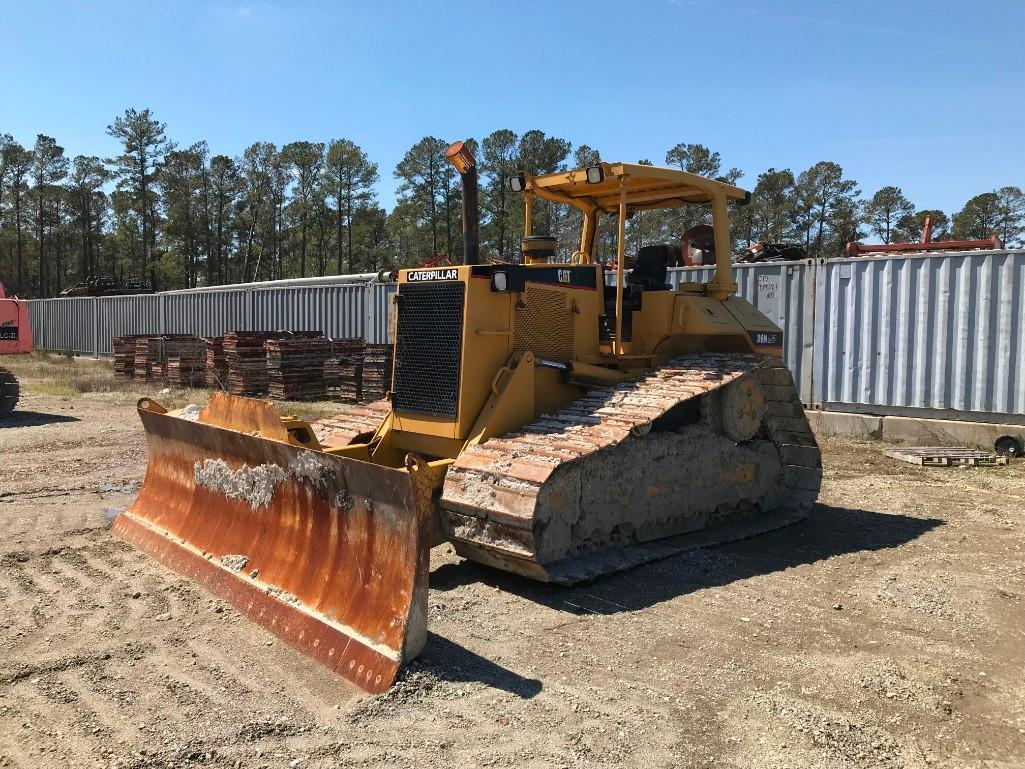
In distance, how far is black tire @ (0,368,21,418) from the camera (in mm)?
13992

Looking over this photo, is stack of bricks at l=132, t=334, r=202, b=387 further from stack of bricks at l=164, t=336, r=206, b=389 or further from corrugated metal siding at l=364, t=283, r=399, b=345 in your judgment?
corrugated metal siding at l=364, t=283, r=399, b=345

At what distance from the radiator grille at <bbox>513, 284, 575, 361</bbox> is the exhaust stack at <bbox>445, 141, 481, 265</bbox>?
1.63ft

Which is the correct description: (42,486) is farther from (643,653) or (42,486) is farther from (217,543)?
(643,653)

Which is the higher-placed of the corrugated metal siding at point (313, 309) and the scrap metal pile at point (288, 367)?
the corrugated metal siding at point (313, 309)

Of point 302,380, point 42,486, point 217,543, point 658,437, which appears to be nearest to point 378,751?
point 217,543

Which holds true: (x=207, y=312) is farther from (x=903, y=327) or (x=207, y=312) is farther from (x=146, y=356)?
(x=903, y=327)

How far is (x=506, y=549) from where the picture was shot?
15.2 feet

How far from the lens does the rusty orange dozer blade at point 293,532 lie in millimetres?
3906

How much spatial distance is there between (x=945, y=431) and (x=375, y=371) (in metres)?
10.2

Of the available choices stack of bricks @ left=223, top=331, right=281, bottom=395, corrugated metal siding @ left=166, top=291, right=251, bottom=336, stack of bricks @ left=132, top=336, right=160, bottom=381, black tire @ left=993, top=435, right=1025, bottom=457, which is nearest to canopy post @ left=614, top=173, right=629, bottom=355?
black tire @ left=993, top=435, right=1025, bottom=457

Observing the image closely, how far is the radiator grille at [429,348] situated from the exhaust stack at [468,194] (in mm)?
376

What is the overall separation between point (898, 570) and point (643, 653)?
254 centimetres

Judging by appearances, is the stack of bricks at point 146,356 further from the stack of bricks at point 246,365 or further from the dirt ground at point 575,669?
the dirt ground at point 575,669

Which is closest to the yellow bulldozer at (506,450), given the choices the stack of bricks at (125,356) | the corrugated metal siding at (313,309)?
the corrugated metal siding at (313,309)
